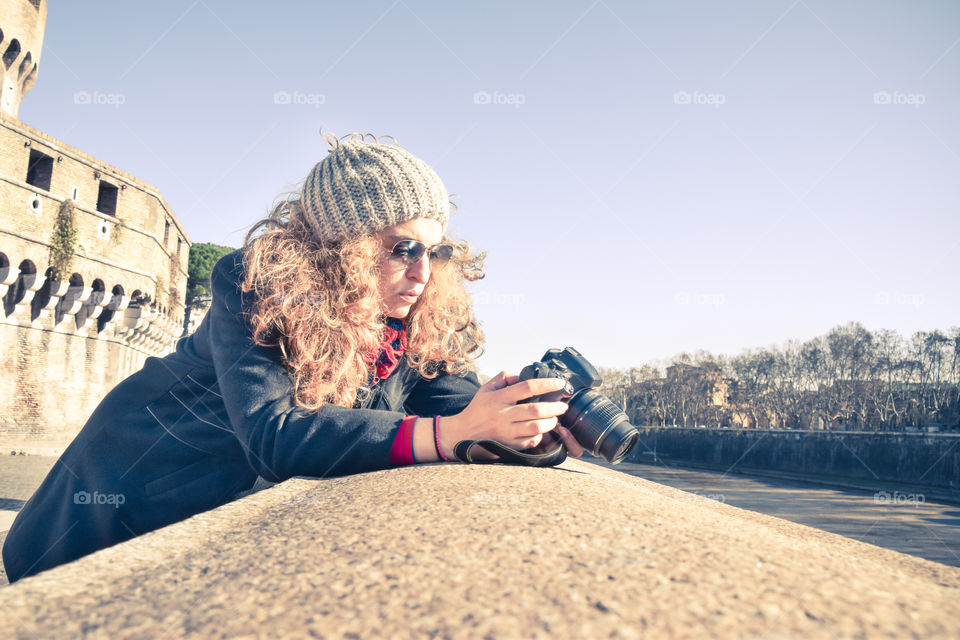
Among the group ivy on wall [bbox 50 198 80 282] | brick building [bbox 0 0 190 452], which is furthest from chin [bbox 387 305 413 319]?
ivy on wall [bbox 50 198 80 282]

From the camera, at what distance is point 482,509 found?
4.01ft

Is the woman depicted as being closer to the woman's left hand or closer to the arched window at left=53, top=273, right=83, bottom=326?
the woman's left hand

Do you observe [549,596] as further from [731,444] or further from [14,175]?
[731,444]

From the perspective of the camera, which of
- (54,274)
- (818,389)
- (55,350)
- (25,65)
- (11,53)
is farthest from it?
(818,389)

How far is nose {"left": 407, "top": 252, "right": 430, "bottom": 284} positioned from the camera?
6.76ft

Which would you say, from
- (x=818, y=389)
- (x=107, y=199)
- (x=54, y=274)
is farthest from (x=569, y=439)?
(x=818, y=389)

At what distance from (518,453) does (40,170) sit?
24407 millimetres

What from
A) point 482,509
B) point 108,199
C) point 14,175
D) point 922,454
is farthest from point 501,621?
point 922,454

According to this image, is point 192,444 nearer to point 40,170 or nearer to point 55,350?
point 55,350

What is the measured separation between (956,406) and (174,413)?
1605 inches

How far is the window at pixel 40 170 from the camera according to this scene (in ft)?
67.7

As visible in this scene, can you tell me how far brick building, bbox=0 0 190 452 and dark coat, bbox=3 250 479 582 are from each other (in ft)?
66.4

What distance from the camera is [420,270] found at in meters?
2.07

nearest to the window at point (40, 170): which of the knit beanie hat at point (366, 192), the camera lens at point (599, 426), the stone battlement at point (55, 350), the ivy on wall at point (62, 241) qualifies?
the ivy on wall at point (62, 241)
